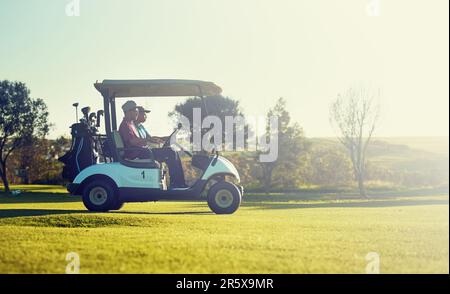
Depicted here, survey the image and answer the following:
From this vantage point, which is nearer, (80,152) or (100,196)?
(100,196)

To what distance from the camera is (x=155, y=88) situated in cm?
1116

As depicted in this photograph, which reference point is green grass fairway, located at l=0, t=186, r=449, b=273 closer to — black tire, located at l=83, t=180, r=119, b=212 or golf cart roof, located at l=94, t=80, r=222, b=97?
black tire, located at l=83, t=180, r=119, b=212

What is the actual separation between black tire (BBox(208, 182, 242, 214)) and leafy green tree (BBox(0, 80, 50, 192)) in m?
27.0

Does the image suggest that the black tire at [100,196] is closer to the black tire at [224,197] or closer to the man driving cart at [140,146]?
the man driving cart at [140,146]

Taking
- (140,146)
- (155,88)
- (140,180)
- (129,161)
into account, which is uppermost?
(155,88)

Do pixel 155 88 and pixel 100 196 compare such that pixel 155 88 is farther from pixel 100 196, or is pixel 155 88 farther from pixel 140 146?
pixel 100 196

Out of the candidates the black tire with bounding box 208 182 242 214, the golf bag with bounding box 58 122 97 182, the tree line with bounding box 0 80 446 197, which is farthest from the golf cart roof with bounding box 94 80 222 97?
the tree line with bounding box 0 80 446 197

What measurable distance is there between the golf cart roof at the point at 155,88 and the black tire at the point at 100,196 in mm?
2066

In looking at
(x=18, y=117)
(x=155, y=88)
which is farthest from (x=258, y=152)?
(x=155, y=88)

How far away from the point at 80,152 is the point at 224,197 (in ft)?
11.5

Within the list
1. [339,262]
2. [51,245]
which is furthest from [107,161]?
[339,262]

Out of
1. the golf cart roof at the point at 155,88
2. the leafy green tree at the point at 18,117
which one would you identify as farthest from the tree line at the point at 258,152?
the golf cart roof at the point at 155,88

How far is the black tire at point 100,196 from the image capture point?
1065 cm

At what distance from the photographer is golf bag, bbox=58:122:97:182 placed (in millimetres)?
11234
